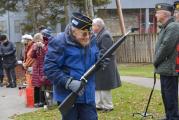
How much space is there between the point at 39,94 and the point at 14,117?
1.36 m

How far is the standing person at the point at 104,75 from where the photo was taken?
8.83 meters

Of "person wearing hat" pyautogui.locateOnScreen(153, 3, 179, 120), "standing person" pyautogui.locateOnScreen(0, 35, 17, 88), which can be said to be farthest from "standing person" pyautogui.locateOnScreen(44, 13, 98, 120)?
"standing person" pyautogui.locateOnScreen(0, 35, 17, 88)

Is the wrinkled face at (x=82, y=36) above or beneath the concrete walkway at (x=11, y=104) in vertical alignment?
above

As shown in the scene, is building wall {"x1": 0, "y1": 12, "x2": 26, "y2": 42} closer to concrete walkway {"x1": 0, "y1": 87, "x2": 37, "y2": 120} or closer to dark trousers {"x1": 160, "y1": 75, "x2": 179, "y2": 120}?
concrete walkway {"x1": 0, "y1": 87, "x2": 37, "y2": 120}

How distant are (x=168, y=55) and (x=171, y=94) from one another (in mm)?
632

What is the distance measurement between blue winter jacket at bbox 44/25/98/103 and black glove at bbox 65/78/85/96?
10cm

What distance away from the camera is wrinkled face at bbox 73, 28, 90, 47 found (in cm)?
543

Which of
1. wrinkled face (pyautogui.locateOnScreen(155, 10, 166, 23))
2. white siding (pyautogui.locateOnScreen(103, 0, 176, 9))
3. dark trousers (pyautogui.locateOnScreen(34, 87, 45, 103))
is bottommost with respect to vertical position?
dark trousers (pyautogui.locateOnScreen(34, 87, 45, 103))

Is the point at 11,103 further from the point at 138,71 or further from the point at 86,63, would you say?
the point at 138,71

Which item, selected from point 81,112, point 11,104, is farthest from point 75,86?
point 11,104

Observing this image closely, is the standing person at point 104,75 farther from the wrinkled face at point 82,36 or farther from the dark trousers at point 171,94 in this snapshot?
the wrinkled face at point 82,36

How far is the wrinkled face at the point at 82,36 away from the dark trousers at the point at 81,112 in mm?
731

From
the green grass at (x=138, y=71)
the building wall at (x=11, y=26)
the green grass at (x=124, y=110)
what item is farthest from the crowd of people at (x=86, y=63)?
the building wall at (x=11, y=26)

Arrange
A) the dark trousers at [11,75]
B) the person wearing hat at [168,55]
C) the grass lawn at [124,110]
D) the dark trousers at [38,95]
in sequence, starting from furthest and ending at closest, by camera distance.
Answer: the dark trousers at [11,75] → the dark trousers at [38,95] → the grass lawn at [124,110] → the person wearing hat at [168,55]
